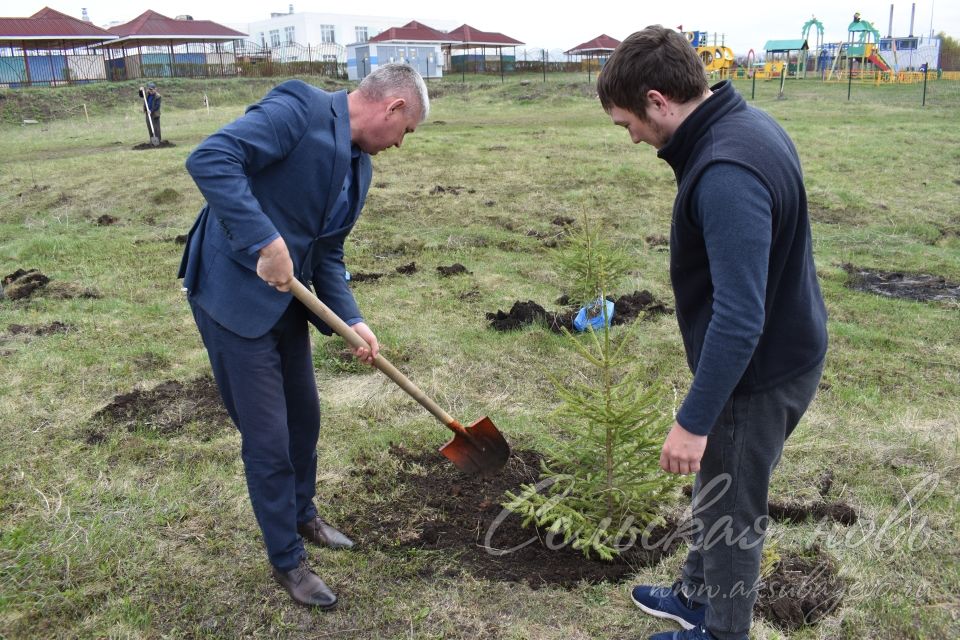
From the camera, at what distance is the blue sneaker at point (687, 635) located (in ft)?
8.14

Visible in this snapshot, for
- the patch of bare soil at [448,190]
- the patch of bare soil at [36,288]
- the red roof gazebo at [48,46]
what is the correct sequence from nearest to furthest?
the patch of bare soil at [36,288]
the patch of bare soil at [448,190]
the red roof gazebo at [48,46]

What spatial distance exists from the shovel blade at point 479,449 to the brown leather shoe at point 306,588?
792 mm

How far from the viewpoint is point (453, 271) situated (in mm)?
7613

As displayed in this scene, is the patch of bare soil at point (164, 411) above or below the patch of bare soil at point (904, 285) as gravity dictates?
above

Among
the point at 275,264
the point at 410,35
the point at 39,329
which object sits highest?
the point at 410,35

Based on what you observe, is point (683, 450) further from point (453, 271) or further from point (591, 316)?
point (453, 271)

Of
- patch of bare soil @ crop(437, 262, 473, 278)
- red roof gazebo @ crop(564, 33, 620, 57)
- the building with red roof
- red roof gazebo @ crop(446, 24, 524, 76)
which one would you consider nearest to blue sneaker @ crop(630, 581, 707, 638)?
patch of bare soil @ crop(437, 262, 473, 278)

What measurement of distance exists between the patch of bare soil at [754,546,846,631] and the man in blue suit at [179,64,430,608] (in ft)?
5.48

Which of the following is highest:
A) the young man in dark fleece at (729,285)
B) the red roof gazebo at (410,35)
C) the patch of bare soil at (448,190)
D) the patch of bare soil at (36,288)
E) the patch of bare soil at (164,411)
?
the red roof gazebo at (410,35)

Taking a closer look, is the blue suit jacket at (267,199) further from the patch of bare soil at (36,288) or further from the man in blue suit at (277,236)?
the patch of bare soil at (36,288)

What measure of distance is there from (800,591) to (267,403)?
7.02 feet

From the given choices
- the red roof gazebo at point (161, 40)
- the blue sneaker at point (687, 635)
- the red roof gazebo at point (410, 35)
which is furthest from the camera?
the red roof gazebo at point (410, 35)

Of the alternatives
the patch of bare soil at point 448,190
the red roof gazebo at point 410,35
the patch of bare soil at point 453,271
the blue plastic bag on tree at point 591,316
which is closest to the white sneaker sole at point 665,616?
the blue plastic bag on tree at point 591,316

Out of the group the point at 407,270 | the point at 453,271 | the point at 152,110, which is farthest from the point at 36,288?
Result: the point at 152,110
